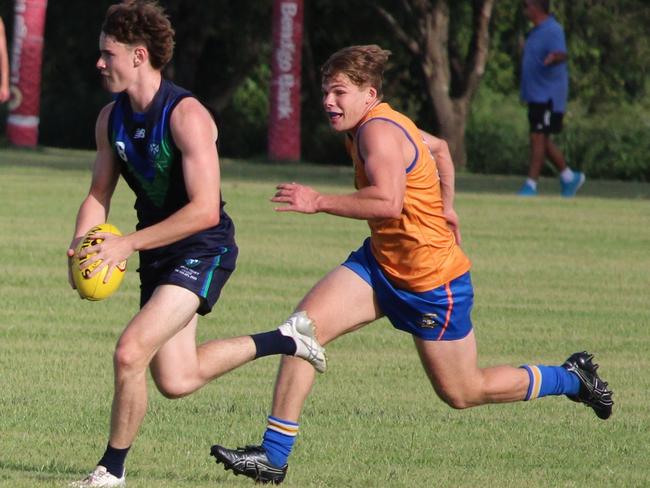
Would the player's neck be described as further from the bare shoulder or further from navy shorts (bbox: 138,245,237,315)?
navy shorts (bbox: 138,245,237,315)

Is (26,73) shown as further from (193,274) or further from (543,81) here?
(193,274)

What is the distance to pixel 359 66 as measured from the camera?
7.04 m

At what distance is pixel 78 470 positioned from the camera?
7.05 m

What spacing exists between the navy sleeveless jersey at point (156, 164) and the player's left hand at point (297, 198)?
1.34 ft

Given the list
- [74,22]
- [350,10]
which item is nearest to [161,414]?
[350,10]

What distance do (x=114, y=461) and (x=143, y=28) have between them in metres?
1.67

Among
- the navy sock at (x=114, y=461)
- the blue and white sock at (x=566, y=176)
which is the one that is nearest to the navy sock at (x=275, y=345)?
the navy sock at (x=114, y=461)

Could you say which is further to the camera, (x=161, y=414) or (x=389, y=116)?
(x=161, y=414)

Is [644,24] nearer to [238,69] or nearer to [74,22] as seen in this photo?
[238,69]

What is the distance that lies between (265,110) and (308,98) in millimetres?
1898

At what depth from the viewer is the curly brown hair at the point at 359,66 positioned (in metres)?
7.04

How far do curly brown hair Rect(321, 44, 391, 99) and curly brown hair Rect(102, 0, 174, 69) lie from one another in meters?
0.71

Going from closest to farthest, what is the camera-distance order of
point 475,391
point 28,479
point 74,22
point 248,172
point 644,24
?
point 28,479 < point 475,391 < point 248,172 < point 644,24 < point 74,22

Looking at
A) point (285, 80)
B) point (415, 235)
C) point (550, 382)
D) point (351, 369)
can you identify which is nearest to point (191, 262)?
point (415, 235)
